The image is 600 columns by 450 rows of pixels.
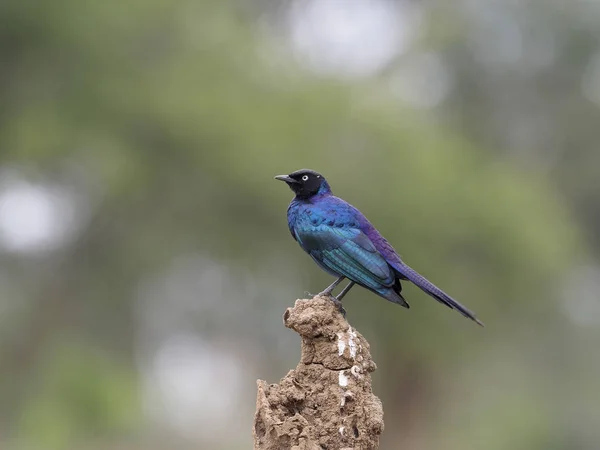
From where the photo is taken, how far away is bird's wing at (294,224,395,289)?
5930 mm

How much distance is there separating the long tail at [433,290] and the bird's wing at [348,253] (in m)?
0.08

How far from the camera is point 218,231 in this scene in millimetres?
17672

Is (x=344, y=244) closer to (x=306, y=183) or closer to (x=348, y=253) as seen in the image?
(x=348, y=253)

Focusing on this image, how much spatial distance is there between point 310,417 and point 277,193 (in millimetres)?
11733

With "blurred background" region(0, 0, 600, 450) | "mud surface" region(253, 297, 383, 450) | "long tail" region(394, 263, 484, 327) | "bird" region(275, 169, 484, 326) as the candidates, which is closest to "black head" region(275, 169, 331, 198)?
"bird" region(275, 169, 484, 326)

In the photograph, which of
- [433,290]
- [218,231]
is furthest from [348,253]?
[218,231]

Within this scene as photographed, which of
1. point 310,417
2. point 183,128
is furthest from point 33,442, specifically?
point 310,417


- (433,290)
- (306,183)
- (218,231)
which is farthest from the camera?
(218,231)

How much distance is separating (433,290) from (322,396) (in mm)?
964

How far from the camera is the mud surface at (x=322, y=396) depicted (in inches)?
206

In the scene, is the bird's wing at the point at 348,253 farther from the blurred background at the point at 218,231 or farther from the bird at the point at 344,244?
the blurred background at the point at 218,231

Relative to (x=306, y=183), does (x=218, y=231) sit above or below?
above

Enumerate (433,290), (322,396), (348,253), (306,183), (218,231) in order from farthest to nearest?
(218,231), (306,183), (348,253), (433,290), (322,396)

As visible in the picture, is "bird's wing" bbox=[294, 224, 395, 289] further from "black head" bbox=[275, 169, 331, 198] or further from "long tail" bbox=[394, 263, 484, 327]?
"black head" bbox=[275, 169, 331, 198]
